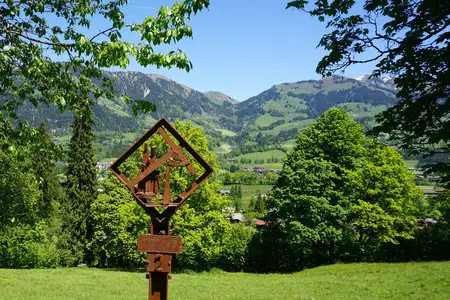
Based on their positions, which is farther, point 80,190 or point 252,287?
point 80,190

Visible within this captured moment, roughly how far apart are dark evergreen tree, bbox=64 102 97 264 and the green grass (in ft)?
79.6

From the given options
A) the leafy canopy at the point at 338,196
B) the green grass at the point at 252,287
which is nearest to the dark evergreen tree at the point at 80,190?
the green grass at the point at 252,287

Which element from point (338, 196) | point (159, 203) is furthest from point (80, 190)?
point (159, 203)

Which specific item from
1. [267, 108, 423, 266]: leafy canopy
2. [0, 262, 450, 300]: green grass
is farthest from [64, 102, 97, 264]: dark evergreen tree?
[267, 108, 423, 266]: leafy canopy

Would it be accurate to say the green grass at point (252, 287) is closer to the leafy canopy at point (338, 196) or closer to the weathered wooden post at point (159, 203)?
the leafy canopy at point (338, 196)

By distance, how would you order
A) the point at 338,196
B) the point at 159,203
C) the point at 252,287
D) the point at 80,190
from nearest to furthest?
the point at 159,203 < the point at 252,287 < the point at 338,196 < the point at 80,190

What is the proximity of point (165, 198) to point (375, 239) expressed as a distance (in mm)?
41656

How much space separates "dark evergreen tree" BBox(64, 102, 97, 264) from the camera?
58.9 metres

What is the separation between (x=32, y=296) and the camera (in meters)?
24.6

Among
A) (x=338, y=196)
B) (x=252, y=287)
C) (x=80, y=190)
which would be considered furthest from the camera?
(x=80, y=190)

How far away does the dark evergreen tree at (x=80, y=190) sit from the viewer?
58.9 metres

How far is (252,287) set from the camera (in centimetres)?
2930

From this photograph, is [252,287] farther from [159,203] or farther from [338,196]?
[159,203]

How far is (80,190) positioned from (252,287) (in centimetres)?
4040
